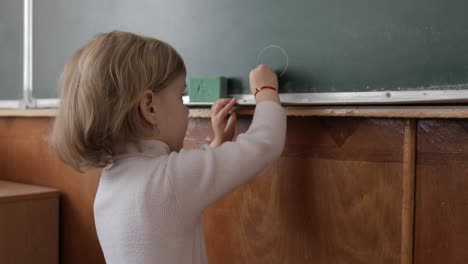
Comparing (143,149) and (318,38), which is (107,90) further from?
(318,38)

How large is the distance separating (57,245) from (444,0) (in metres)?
1.54

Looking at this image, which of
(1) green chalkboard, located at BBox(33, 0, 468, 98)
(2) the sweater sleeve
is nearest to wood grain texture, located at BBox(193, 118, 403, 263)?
(1) green chalkboard, located at BBox(33, 0, 468, 98)

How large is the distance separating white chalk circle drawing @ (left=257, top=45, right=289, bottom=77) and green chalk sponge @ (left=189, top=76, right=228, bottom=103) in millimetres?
122

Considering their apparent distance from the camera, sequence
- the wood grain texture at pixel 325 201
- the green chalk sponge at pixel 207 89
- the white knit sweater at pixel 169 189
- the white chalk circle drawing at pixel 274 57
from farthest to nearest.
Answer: the green chalk sponge at pixel 207 89 < the white chalk circle drawing at pixel 274 57 < the wood grain texture at pixel 325 201 < the white knit sweater at pixel 169 189

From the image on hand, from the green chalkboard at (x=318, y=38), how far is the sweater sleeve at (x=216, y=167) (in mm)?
235

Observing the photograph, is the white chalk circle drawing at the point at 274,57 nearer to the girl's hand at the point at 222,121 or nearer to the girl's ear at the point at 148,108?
the girl's hand at the point at 222,121

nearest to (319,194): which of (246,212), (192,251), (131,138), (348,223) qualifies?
(348,223)

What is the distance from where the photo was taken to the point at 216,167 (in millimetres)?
963

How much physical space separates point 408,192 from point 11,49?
1.63m

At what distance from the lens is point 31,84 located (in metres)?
1.92

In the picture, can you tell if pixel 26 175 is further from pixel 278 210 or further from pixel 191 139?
pixel 278 210

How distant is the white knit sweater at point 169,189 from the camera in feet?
3.11

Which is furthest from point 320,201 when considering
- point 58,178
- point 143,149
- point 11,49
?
point 11,49

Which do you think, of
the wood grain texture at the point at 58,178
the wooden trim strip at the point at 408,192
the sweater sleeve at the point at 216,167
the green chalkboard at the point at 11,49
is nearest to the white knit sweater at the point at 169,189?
the sweater sleeve at the point at 216,167
